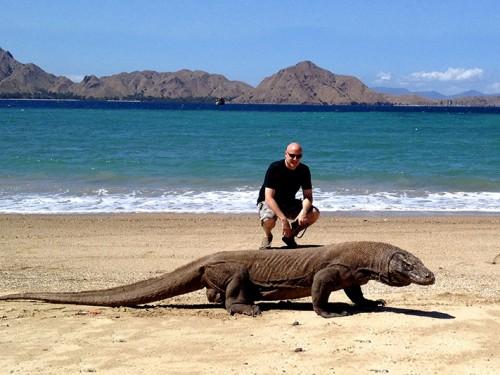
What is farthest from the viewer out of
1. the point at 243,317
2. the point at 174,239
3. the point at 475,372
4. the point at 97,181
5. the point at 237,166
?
the point at 237,166

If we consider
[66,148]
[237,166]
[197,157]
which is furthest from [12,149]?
[237,166]

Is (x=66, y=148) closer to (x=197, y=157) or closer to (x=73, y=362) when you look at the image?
(x=197, y=157)

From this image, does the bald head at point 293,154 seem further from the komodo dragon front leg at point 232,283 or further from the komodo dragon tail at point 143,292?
the komodo dragon tail at point 143,292

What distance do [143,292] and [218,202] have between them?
12.8 meters

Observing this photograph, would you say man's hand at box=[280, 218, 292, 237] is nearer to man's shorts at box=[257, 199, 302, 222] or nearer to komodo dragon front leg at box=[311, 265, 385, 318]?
man's shorts at box=[257, 199, 302, 222]

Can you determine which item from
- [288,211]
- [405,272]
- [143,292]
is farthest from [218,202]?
[405,272]

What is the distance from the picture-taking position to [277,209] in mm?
8656

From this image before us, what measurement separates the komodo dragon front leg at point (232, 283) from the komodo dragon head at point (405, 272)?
140 centimetres

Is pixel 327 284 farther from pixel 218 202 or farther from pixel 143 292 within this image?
pixel 218 202

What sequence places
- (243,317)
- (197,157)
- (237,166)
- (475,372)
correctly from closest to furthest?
(475,372) → (243,317) → (237,166) → (197,157)

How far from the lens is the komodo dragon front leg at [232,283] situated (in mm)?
8031

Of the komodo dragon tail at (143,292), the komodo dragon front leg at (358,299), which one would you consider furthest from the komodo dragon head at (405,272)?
the komodo dragon tail at (143,292)

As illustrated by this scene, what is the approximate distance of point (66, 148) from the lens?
40875 mm

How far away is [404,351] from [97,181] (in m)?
20.5
